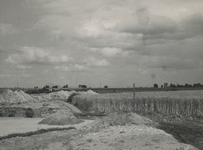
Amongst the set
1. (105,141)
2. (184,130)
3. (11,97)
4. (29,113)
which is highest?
(11,97)

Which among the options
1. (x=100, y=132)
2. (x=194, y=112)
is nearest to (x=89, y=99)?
(x=194, y=112)

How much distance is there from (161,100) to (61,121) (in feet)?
33.5

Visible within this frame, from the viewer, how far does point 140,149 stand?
7980 mm

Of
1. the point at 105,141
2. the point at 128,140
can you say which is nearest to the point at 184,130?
the point at 128,140

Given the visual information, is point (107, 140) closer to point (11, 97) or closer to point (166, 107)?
point (166, 107)

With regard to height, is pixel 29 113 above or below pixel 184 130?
above

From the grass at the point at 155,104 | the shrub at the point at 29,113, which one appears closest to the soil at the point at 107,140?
the grass at the point at 155,104

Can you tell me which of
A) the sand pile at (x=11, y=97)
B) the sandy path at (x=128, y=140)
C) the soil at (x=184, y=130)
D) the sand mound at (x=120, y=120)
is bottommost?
the soil at (x=184, y=130)

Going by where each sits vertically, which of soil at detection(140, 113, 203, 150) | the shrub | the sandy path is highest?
the sandy path

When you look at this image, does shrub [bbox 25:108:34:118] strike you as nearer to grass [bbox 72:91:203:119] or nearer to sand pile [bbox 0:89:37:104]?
sand pile [bbox 0:89:37:104]

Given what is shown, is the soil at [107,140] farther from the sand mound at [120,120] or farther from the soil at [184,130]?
the soil at [184,130]

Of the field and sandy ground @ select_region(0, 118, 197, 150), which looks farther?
the field

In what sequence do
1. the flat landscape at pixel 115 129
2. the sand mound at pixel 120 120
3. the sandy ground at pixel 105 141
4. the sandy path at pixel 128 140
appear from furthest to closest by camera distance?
1. the sand mound at pixel 120 120
2. the flat landscape at pixel 115 129
3. the sandy ground at pixel 105 141
4. the sandy path at pixel 128 140

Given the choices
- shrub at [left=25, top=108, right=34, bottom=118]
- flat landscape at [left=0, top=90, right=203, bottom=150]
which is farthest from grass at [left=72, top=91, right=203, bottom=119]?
shrub at [left=25, top=108, right=34, bottom=118]
